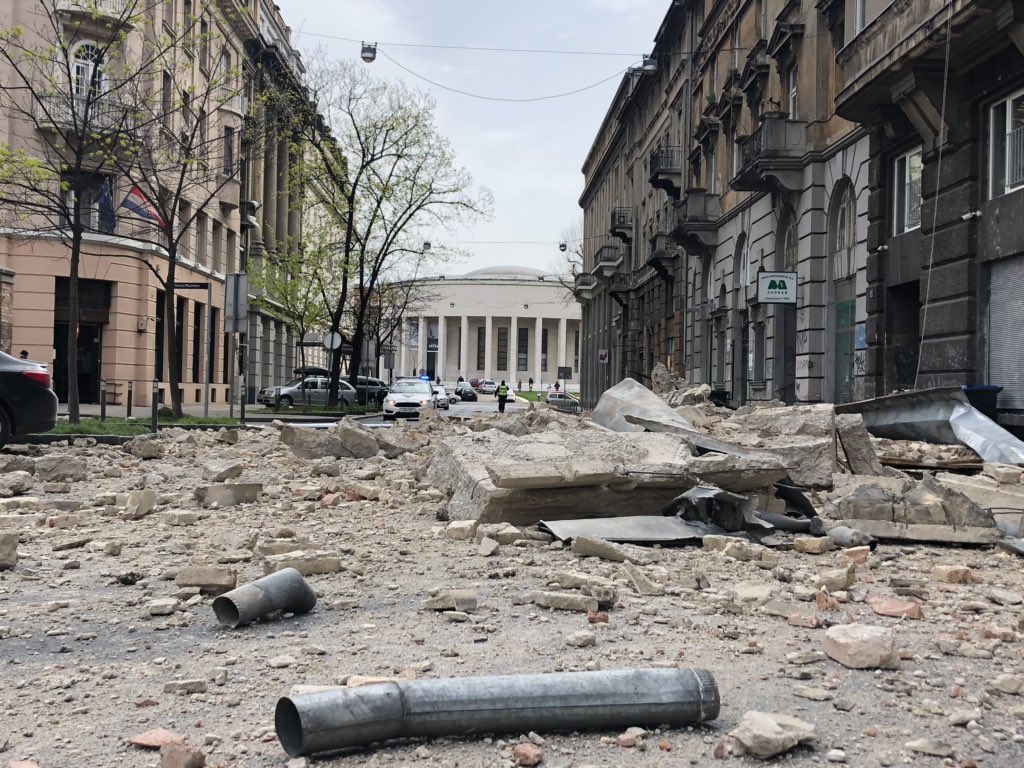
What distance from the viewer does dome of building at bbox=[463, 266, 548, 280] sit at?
12539 cm

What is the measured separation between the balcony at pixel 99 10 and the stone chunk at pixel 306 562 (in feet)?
50.1

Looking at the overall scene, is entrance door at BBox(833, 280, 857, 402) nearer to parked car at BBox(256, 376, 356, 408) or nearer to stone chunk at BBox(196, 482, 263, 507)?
stone chunk at BBox(196, 482, 263, 507)

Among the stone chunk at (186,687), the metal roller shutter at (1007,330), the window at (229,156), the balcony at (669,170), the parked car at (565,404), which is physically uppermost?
the balcony at (669,170)

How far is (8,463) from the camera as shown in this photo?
395 inches

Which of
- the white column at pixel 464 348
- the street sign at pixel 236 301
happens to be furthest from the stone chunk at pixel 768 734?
the white column at pixel 464 348

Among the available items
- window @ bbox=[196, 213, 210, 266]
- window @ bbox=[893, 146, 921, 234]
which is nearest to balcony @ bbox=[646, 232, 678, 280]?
window @ bbox=[196, 213, 210, 266]

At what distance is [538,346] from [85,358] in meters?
97.4

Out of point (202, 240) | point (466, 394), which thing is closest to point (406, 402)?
point (202, 240)

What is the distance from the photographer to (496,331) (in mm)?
127875

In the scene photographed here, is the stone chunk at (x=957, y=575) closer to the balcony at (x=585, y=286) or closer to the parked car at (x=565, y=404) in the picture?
the parked car at (x=565, y=404)

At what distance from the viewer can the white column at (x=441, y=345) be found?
126625mm

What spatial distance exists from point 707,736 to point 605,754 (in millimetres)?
344

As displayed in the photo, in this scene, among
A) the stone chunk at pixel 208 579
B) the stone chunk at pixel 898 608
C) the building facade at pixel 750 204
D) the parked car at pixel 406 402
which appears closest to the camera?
the stone chunk at pixel 898 608

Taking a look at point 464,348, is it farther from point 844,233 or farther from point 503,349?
point 844,233
